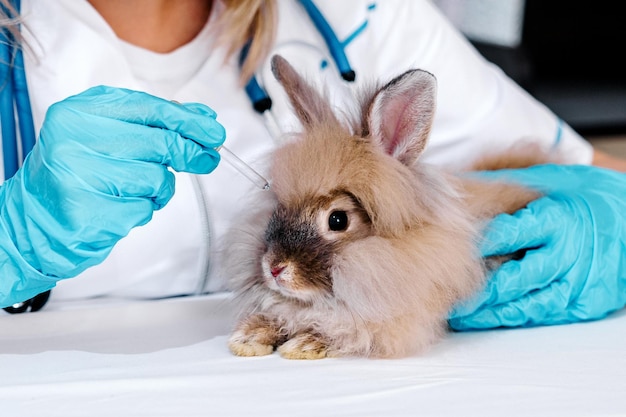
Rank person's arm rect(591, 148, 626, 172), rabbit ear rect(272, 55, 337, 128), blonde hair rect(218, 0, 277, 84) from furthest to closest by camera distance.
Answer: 1. person's arm rect(591, 148, 626, 172)
2. blonde hair rect(218, 0, 277, 84)
3. rabbit ear rect(272, 55, 337, 128)

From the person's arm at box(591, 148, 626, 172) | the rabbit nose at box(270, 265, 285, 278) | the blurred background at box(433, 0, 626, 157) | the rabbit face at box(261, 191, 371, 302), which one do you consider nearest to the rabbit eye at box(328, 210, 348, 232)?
the rabbit face at box(261, 191, 371, 302)

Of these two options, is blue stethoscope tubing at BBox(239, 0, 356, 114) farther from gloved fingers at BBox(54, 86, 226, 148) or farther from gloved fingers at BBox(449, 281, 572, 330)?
gloved fingers at BBox(449, 281, 572, 330)

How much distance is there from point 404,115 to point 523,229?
0.31 metres

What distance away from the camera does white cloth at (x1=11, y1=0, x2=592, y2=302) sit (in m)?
1.42

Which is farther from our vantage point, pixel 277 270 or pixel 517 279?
pixel 517 279

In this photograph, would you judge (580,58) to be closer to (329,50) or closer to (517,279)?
(329,50)

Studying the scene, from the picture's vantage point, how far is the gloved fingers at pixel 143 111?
112cm

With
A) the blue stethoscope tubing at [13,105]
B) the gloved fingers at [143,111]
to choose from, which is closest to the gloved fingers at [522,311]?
the gloved fingers at [143,111]

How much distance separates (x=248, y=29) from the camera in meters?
1.59

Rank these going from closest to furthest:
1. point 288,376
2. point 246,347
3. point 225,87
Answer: point 288,376 → point 246,347 → point 225,87

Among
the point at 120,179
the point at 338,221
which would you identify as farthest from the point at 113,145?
the point at 338,221

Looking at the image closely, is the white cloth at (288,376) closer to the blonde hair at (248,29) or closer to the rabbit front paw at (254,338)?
the rabbit front paw at (254,338)

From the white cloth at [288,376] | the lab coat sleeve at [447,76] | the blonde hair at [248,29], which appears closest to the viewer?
the white cloth at [288,376]

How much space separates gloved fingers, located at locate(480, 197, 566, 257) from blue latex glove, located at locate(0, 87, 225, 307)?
1.63 feet
